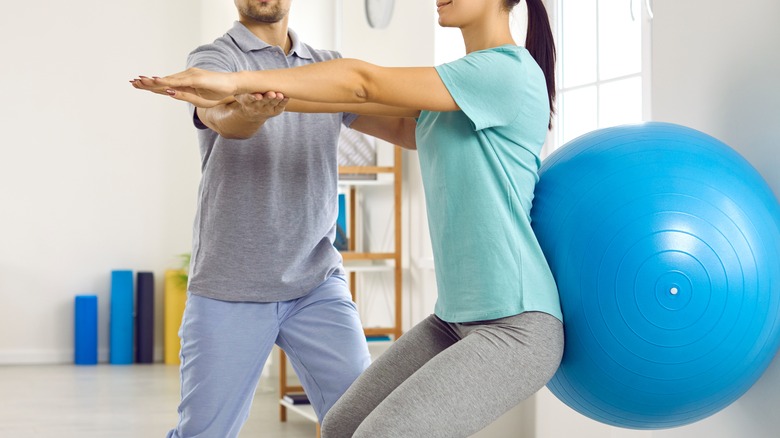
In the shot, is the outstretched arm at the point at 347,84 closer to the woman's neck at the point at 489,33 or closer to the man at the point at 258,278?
the woman's neck at the point at 489,33

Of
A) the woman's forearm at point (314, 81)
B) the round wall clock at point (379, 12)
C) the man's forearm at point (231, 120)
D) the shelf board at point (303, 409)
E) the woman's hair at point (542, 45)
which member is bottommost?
the shelf board at point (303, 409)

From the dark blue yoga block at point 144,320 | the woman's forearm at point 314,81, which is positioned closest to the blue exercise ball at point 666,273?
the woman's forearm at point 314,81

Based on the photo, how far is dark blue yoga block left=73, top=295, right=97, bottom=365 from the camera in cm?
685

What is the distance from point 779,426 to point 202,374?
1.31 metres

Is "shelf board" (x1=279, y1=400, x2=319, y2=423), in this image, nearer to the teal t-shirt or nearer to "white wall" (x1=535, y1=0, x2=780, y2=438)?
"white wall" (x1=535, y1=0, x2=780, y2=438)

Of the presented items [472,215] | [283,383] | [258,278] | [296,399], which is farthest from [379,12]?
[472,215]

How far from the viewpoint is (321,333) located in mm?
2262

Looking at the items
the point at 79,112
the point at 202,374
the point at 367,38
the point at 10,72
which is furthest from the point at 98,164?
the point at 202,374

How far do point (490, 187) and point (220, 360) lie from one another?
89 cm

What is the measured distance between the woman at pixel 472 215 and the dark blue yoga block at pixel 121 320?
547 cm

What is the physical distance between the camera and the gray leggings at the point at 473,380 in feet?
5.18

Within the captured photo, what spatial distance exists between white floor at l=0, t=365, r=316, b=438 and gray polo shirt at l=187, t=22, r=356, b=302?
222 centimetres

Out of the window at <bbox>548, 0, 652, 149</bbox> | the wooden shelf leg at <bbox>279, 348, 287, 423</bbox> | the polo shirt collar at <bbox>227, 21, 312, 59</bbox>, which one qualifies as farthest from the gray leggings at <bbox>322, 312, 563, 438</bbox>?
the wooden shelf leg at <bbox>279, 348, 287, 423</bbox>

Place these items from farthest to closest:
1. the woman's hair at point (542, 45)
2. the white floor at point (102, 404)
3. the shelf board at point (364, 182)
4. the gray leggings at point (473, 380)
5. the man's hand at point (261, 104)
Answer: the shelf board at point (364, 182) < the white floor at point (102, 404) < the woman's hair at point (542, 45) < the man's hand at point (261, 104) < the gray leggings at point (473, 380)
